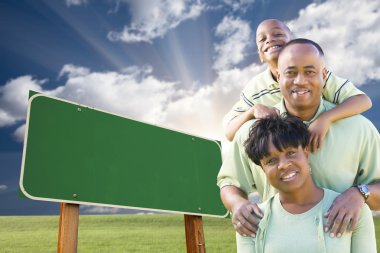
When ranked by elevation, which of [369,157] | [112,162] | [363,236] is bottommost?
[363,236]

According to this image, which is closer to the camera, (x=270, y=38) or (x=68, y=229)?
(x=270, y=38)

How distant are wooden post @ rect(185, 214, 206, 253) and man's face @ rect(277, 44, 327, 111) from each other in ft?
7.65

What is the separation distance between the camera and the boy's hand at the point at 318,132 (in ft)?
6.86

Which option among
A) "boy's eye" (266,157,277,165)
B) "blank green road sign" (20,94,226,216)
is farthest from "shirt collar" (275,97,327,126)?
"blank green road sign" (20,94,226,216)

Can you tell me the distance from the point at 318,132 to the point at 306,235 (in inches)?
18.7

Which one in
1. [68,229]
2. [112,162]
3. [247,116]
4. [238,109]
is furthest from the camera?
[112,162]

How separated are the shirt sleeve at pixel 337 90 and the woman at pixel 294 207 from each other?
0.49 meters

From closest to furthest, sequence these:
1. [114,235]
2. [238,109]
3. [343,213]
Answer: [343,213] → [238,109] → [114,235]

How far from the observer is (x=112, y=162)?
139 inches

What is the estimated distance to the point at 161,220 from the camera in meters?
16.1

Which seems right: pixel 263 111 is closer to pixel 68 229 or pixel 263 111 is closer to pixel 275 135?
pixel 275 135

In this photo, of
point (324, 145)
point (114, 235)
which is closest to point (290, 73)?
point (324, 145)

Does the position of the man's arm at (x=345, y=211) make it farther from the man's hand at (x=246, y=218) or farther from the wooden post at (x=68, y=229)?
the wooden post at (x=68, y=229)

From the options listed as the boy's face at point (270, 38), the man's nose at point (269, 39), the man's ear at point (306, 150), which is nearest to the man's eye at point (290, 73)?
the man's ear at point (306, 150)
